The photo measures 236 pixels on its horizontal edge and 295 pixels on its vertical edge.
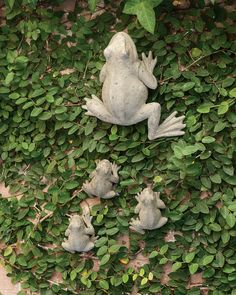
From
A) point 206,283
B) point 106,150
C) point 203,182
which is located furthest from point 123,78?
point 206,283

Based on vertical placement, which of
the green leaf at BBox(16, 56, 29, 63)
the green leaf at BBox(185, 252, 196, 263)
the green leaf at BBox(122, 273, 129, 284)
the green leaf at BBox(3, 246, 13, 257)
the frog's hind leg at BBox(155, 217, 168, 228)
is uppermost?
the green leaf at BBox(16, 56, 29, 63)

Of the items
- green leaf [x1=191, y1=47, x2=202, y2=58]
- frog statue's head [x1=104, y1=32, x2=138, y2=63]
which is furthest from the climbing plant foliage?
frog statue's head [x1=104, y1=32, x2=138, y2=63]

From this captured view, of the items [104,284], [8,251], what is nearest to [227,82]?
[104,284]

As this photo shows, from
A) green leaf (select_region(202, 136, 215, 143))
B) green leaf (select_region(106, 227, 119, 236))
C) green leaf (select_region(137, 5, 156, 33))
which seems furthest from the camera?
green leaf (select_region(106, 227, 119, 236))

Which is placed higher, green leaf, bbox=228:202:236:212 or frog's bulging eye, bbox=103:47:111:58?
frog's bulging eye, bbox=103:47:111:58

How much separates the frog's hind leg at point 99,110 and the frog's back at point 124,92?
4 cm

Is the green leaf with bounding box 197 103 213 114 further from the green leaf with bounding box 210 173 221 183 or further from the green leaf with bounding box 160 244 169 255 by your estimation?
the green leaf with bounding box 160 244 169 255

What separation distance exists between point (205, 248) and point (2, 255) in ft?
2.86

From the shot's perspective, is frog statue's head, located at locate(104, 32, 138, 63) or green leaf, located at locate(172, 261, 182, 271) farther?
green leaf, located at locate(172, 261, 182, 271)

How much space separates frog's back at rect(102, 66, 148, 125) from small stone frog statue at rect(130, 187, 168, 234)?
0.98ft

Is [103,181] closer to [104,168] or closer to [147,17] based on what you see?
[104,168]

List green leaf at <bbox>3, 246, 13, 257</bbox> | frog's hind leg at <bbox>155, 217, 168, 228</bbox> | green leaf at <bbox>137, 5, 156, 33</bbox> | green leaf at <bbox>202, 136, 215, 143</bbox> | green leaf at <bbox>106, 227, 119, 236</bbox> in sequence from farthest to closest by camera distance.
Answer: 1. green leaf at <bbox>3, 246, 13, 257</bbox>
2. green leaf at <bbox>106, 227, 119, 236</bbox>
3. frog's hind leg at <bbox>155, 217, 168, 228</bbox>
4. green leaf at <bbox>202, 136, 215, 143</bbox>
5. green leaf at <bbox>137, 5, 156, 33</bbox>

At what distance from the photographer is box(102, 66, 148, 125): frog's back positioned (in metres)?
1.89

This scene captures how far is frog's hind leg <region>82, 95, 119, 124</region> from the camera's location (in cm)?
198
